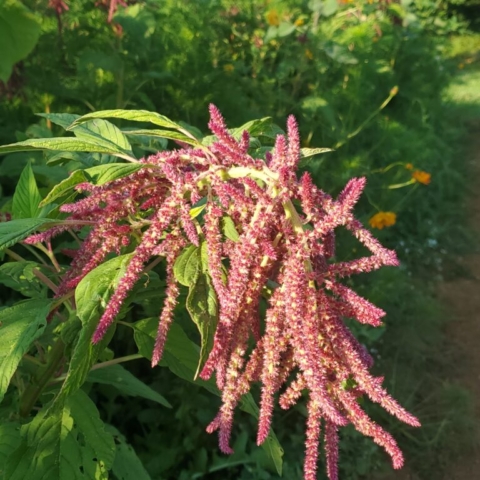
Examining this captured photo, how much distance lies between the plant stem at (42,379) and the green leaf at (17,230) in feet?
1.22

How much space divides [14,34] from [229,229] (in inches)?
60.7

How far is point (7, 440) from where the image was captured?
1.28 meters

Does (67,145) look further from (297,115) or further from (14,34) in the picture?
(297,115)

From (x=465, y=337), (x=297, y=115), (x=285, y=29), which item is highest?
(x=285, y=29)

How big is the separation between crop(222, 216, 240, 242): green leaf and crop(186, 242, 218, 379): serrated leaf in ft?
0.13

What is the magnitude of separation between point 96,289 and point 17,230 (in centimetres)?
15

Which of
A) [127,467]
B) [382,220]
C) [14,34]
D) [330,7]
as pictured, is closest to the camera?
[127,467]

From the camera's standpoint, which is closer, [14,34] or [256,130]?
[256,130]

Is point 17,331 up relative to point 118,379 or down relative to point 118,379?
up

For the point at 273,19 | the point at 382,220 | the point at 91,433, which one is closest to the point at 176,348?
the point at 91,433

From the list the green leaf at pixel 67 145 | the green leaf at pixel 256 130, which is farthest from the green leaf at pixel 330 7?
the green leaf at pixel 67 145

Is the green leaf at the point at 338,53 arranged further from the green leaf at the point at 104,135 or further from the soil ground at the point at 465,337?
the green leaf at the point at 104,135

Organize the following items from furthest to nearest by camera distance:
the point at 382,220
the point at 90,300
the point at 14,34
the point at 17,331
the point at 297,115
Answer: the point at 297,115 < the point at 382,220 < the point at 14,34 < the point at 17,331 < the point at 90,300

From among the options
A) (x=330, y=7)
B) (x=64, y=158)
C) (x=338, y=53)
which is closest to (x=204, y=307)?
(x=64, y=158)
